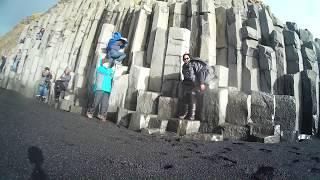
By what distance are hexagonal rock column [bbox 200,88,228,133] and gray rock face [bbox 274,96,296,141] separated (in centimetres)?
147

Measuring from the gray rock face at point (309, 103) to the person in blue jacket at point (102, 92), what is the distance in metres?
6.74

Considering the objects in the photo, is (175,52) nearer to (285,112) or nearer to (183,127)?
(183,127)

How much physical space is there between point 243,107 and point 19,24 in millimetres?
48153

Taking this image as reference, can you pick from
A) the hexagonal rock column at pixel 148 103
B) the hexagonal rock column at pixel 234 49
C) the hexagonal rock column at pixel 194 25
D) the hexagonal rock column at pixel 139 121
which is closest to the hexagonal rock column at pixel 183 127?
the hexagonal rock column at pixel 139 121

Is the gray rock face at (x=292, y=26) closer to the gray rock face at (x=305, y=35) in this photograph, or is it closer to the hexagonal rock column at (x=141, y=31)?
the gray rock face at (x=305, y=35)

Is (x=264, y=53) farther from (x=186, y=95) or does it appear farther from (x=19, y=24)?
(x=19, y=24)

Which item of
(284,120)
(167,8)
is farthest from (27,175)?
(167,8)

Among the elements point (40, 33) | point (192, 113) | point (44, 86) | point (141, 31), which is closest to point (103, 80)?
point (192, 113)

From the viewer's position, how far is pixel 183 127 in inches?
268

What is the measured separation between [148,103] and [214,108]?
6.88ft

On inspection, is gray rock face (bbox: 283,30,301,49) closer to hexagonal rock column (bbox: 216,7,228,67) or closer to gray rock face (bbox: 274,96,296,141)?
hexagonal rock column (bbox: 216,7,228,67)

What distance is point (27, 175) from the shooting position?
2.95 meters

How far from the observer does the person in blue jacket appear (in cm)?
829


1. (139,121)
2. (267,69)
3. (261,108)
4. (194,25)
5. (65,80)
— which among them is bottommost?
(139,121)
